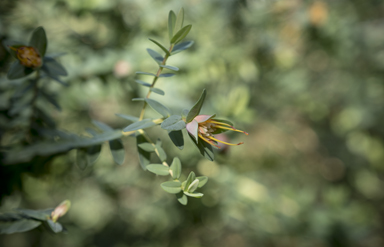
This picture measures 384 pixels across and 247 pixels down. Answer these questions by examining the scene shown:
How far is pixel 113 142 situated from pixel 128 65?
0.40 meters

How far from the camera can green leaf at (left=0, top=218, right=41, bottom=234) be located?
0.43 m

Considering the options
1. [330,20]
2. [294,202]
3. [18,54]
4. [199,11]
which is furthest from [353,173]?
[18,54]

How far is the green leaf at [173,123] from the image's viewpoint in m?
0.37

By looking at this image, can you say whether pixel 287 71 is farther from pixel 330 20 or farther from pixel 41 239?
pixel 41 239

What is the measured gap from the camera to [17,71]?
0.48 m

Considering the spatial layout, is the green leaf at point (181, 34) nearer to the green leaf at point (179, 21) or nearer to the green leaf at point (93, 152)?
the green leaf at point (179, 21)

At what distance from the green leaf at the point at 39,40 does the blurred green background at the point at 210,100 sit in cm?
25

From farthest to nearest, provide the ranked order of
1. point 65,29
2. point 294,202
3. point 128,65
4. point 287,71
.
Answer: point 287,71 → point 294,202 → point 65,29 → point 128,65

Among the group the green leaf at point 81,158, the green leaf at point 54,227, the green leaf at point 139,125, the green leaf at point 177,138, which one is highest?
the green leaf at point 139,125

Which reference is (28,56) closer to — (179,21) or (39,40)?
(39,40)

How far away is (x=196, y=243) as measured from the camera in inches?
51.2

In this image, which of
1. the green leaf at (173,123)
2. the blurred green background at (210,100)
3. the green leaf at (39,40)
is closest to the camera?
the green leaf at (173,123)

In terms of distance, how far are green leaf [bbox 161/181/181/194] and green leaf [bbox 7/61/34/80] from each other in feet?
1.12

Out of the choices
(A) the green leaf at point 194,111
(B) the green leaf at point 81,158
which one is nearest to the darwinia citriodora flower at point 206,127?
(A) the green leaf at point 194,111
